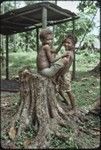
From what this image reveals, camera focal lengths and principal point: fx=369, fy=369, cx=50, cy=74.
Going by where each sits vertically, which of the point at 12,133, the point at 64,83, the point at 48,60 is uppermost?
the point at 48,60

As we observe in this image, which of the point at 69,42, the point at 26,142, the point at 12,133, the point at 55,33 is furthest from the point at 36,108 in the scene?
the point at 55,33

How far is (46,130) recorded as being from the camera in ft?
21.2

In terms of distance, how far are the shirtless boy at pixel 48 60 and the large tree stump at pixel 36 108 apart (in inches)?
6.6

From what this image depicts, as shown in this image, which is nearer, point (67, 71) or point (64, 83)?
point (67, 71)

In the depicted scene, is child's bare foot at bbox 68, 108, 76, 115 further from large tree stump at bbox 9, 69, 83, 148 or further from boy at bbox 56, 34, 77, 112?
large tree stump at bbox 9, 69, 83, 148

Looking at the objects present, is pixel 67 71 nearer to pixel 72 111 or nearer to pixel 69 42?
pixel 69 42

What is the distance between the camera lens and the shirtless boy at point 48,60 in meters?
6.83

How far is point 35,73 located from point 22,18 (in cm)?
628

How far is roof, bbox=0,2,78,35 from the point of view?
11.1m

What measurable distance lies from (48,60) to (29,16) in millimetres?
5800

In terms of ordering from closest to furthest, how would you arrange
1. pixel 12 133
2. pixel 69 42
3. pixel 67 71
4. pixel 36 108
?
1. pixel 12 133
2. pixel 36 108
3. pixel 69 42
4. pixel 67 71

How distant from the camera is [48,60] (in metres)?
6.96

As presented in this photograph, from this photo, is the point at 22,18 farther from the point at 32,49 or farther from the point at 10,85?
the point at 32,49

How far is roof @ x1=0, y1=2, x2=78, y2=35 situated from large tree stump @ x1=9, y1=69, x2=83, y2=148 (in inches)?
175
